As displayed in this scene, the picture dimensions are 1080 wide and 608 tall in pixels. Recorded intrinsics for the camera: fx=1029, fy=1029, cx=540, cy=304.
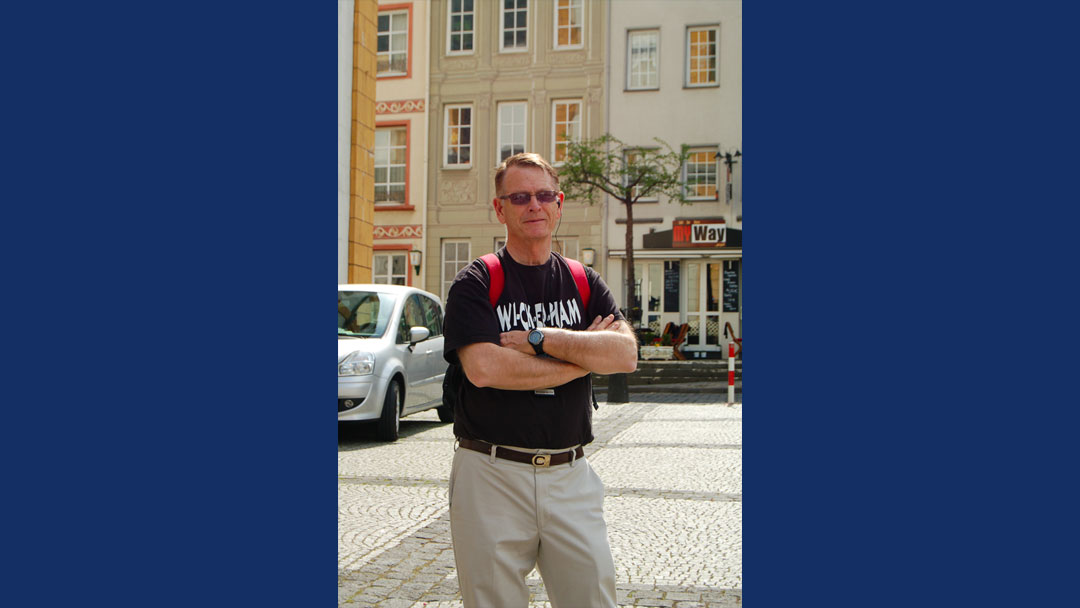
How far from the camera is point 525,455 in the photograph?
2.76 metres

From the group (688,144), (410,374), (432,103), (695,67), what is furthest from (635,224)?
(410,374)

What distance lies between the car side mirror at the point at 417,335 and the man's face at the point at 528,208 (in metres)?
7.87

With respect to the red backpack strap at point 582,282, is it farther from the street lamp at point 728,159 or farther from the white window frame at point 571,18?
the white window frame at point 571,18

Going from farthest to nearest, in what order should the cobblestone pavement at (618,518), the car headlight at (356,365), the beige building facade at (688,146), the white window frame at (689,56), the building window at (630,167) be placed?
the white window frame at (689,56), the beige building facade at (688,146), the building window at (630,167), the car headlight at (356,365), the cobblestone pavement at (618,518)

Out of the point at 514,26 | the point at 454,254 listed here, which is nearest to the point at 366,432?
the point at 454,254

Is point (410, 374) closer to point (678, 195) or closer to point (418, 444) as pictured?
point (418, 444)

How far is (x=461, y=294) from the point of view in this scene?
279cm

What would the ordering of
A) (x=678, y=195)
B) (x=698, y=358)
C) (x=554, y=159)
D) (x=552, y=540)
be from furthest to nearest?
1. (x=554, y=159)
2. (x=698, y=358)
3. (x=678, y=195)
4. (x=552, y=540)

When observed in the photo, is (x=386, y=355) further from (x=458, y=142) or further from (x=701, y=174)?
(x=458, y=142)

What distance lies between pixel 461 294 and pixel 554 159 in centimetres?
2683

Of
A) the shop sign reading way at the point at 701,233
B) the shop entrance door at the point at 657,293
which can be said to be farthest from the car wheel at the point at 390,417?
the shop sign reading way at the point at 701,233

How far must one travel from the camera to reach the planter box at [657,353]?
24.7 meters

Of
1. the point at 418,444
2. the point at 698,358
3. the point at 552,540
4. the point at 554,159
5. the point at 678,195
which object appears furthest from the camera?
the point at 554,159

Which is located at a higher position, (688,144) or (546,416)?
(688,144)
